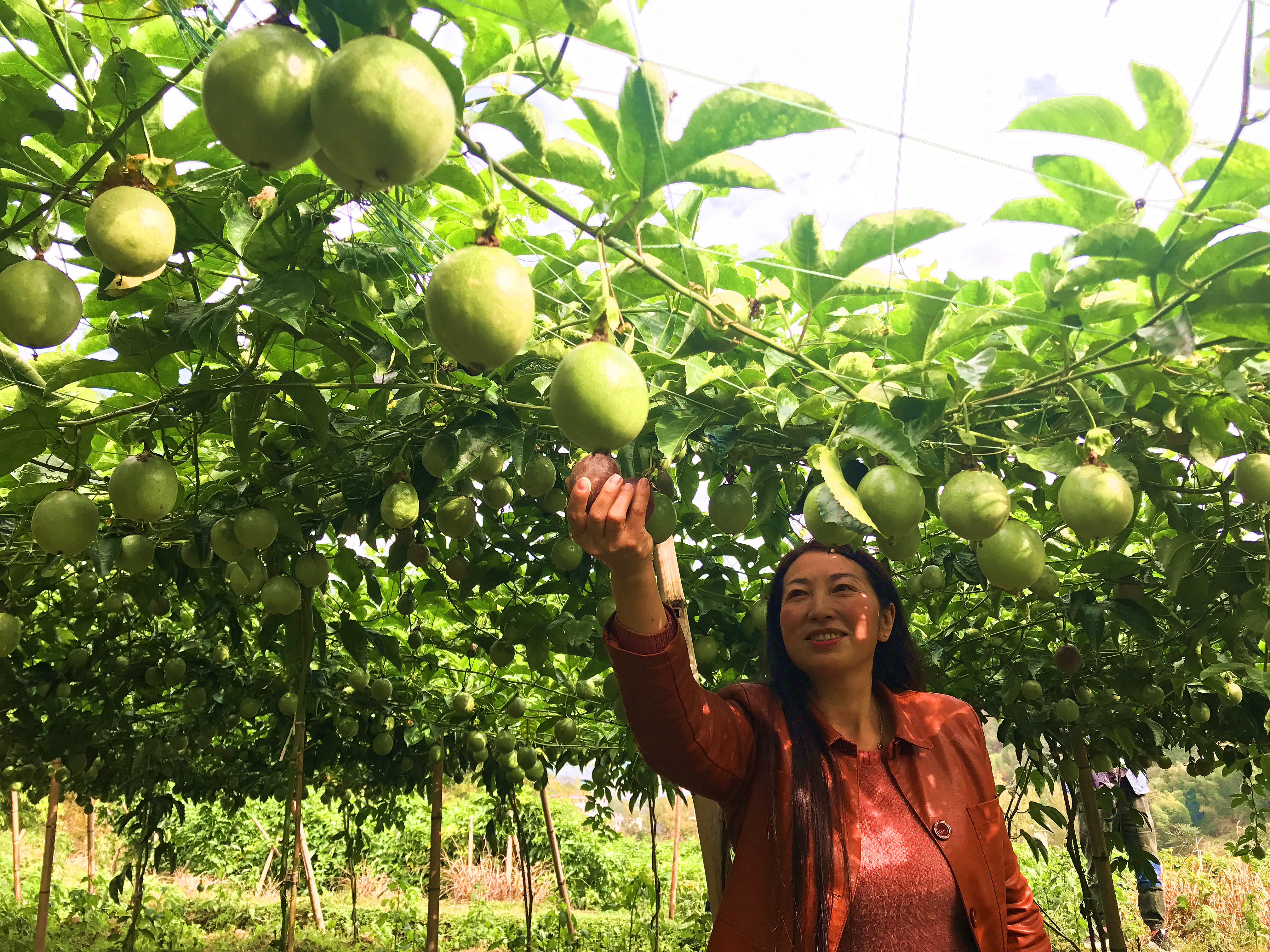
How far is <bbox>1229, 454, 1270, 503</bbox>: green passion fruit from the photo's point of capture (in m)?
2.04

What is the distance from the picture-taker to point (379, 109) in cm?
86

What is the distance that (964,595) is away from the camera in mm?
4531

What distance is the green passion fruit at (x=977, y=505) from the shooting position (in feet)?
6.04

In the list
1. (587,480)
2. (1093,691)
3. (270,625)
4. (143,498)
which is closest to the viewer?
(587,480)

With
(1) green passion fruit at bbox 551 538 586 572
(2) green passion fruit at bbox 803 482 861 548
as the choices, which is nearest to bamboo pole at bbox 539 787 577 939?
(1) green passion fruit at bbox 551 538 586 572

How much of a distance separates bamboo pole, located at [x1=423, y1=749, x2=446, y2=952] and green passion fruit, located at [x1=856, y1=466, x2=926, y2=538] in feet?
18.0

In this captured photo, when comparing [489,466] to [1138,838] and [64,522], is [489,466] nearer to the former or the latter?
[64,522]

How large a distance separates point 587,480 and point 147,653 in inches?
222

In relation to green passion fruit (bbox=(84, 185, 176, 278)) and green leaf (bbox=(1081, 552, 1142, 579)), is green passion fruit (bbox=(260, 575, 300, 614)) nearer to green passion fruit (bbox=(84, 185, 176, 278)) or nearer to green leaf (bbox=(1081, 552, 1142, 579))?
green passion fruit (bbox=(84, 185, 176, 278))

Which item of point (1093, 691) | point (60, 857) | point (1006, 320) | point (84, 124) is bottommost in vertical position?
point (60, 857)

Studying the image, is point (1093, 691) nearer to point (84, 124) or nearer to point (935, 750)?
point (935, 750)

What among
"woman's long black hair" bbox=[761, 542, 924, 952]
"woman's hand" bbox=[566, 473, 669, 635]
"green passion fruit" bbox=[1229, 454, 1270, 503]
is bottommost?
"woman's long black hair" bbox=[761, 542, 924, 952]

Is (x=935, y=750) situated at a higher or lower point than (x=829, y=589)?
lower

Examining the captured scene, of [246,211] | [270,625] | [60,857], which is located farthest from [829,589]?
[60,857]
